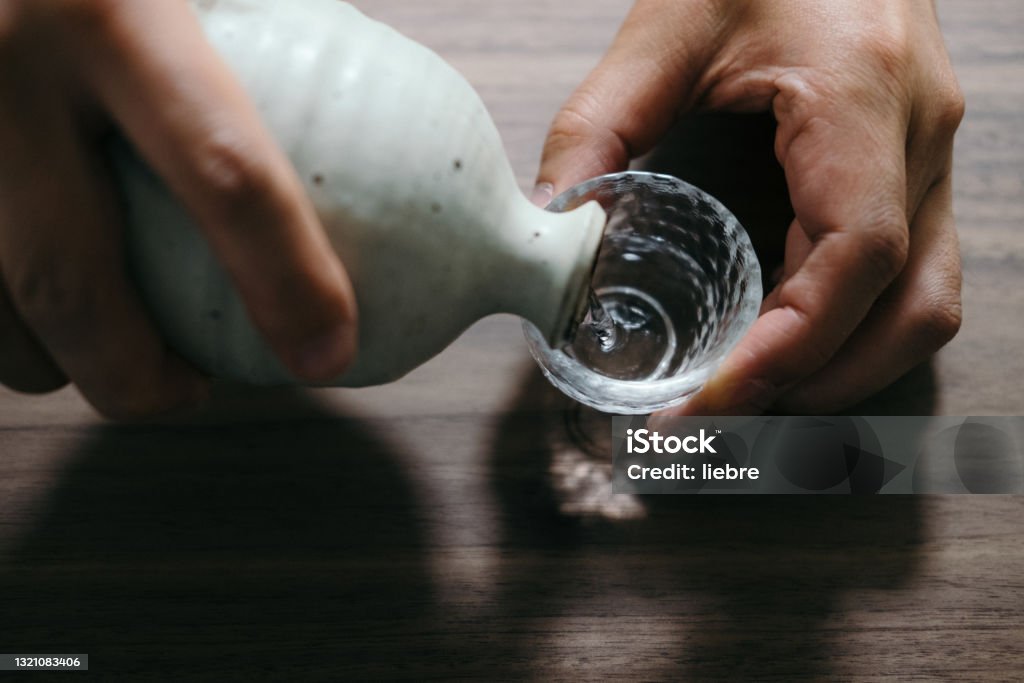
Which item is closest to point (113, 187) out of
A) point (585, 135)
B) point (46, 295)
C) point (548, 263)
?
point (46, 295)

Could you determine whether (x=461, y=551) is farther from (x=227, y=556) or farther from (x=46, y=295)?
(x=46, y=295)

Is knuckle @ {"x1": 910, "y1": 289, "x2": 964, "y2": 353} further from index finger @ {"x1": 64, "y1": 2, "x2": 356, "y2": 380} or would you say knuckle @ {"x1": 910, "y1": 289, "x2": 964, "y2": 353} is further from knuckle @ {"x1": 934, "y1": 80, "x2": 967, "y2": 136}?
index finger @ {"x1": 64, "y1": 2, "x2": 356, "y2": 380}

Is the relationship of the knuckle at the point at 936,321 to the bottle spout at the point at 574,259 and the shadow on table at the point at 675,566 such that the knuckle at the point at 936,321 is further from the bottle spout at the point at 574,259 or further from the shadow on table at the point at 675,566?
the bottle spout at the point at 574,259

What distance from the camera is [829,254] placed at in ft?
1.57

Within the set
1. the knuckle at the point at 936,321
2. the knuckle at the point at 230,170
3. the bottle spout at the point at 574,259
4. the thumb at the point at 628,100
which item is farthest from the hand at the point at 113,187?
the knuckle at the point at 936,321

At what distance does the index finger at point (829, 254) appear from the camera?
474 mm

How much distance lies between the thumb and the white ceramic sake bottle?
5.5 inches

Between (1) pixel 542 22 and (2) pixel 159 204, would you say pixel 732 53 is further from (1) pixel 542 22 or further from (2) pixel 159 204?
(2) pixel 159 204

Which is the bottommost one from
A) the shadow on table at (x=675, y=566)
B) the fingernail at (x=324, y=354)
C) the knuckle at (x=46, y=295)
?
the shadow on table at (x=675, y=566)

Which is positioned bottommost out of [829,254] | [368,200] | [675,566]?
[675,566]

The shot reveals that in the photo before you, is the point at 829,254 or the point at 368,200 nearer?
the point at 368,200

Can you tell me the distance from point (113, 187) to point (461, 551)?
0.27m

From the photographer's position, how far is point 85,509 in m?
0.49

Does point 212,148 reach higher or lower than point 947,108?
higher
